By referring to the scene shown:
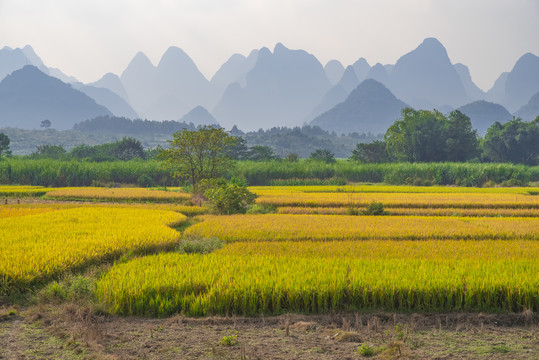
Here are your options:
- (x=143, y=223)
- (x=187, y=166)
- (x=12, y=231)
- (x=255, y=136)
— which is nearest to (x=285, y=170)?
(x=187, y=166)

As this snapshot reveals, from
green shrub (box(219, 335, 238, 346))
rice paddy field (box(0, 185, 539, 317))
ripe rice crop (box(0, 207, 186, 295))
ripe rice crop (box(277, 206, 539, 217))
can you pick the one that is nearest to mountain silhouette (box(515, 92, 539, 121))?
ripe rice crop (box(277, 206, 539, 217))

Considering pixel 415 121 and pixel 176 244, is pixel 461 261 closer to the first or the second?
pixel 176 244

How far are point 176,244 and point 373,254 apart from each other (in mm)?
4995

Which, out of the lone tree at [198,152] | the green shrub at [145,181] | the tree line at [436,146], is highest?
the tree line at [436,146]

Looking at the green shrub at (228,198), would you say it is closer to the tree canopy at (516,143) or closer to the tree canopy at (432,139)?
the tree canopy at (432,139)

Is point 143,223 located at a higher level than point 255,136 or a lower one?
lower

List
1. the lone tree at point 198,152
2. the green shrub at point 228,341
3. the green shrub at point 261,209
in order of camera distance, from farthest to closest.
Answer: the lone tree at point 198,152 < the green shrub at point 261,209 < the green shrub at point 228,341

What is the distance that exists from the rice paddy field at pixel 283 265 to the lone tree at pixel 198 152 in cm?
1227

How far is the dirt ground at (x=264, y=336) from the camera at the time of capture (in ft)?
16.8

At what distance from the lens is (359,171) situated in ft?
148

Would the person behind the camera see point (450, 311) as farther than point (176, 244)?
No

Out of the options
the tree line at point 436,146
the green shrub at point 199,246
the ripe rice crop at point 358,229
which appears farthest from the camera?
the tree line at point 436,146

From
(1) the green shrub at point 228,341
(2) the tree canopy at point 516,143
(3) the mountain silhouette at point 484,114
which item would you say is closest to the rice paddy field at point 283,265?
(1) the green shrub at point 228,341

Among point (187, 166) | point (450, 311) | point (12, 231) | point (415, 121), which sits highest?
point (415, 121)
